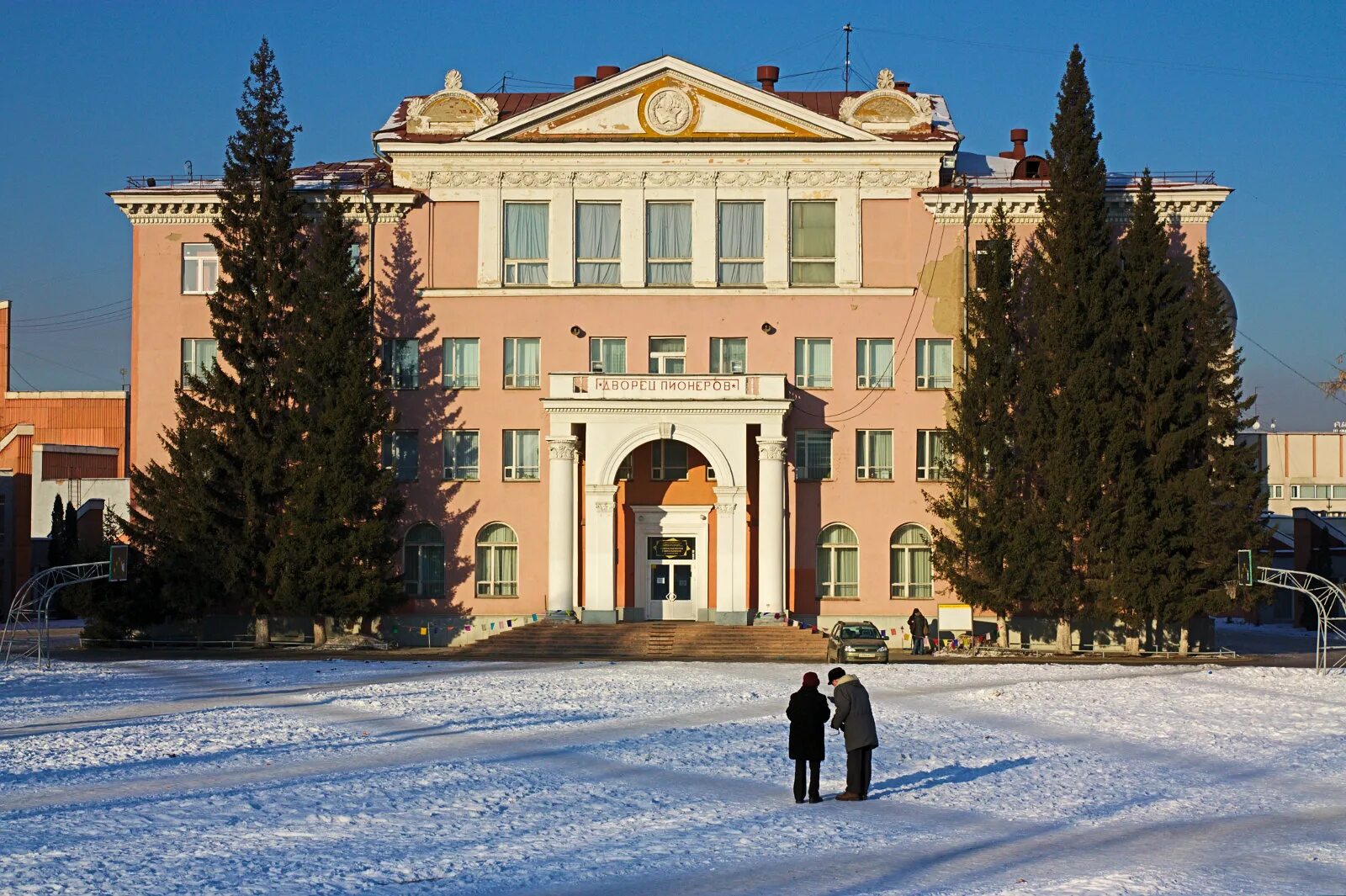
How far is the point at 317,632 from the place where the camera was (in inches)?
2112

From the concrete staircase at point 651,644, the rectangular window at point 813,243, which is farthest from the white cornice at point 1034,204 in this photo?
the concrete staircase at point 651,644

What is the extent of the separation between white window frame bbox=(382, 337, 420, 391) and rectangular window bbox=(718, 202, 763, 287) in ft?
35.3

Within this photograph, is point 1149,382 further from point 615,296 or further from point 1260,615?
point 1260,615

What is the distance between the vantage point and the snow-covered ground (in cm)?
1720

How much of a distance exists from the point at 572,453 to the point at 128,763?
3023 centimetres

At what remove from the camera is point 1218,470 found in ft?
169

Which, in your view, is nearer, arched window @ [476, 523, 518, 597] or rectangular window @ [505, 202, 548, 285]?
arched window @ [476, 523, 518, 597]

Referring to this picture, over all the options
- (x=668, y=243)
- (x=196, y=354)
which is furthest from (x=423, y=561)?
(x=668, y=243)

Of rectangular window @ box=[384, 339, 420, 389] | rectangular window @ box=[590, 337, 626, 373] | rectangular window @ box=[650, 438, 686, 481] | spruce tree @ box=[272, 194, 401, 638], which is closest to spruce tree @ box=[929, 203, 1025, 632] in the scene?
rectangular window @ box=[650, 438, 686, 481]

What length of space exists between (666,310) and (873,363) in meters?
7.26

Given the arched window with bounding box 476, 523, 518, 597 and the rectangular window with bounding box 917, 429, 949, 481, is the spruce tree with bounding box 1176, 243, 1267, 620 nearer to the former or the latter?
the rectangular window with bounding box 917, 429, 949, 481

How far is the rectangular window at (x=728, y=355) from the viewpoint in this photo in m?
56.7

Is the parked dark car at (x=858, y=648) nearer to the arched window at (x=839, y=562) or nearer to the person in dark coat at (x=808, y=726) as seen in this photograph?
the arched window at (x=839, y=562)

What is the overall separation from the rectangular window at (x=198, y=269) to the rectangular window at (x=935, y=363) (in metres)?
24.3
